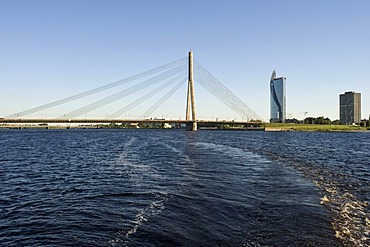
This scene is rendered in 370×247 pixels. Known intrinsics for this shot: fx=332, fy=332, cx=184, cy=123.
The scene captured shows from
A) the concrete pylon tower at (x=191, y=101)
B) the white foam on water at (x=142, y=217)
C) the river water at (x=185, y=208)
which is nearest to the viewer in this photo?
the white foam on water at (x=142, y=217)

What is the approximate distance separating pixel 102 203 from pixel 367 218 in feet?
39.0

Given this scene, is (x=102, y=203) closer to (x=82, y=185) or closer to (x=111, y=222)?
(x=111, y=222)

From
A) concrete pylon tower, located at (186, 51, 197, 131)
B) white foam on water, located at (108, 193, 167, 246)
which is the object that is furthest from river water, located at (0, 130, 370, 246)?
concrete pylon tower, located at (186, 51, 197, 131)

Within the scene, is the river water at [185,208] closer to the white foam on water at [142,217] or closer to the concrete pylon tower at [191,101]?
the white foam on water at [142,217]

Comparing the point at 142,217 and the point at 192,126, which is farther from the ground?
the point at 192,126

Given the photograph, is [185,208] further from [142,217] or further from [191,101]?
[191,101]

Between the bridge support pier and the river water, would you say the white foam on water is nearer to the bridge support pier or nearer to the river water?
the river water

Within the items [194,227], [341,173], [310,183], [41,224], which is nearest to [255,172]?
[310,183]

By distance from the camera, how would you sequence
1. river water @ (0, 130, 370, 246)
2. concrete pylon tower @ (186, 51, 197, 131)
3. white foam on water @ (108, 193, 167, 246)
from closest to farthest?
white foam on water @ (108, 193, 167, 246) → river water @ (0, 130, 370, 246) → concrete pylon tower @ (186, 51, 197, 131)

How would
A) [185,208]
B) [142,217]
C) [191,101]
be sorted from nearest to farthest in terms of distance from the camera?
1. [142,217]
2. [185,208]
3. [191,101]

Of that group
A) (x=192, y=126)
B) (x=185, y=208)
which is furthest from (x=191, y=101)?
(x=185, y=208)

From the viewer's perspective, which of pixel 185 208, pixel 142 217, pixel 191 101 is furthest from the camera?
pixel 191 101

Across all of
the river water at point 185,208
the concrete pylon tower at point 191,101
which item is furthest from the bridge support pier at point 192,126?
the river water at point 185,208

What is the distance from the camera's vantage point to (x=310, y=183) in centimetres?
2158
